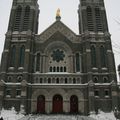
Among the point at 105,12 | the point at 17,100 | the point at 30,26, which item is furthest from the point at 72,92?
the point at 105,12

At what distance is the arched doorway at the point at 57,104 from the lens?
34094 millimetres

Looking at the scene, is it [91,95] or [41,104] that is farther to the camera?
[41,104]

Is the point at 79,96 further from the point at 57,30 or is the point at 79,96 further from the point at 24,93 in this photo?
the point at 57,30

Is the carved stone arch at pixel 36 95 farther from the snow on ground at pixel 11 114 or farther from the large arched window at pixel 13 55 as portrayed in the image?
the large arched window at pixel 13 55

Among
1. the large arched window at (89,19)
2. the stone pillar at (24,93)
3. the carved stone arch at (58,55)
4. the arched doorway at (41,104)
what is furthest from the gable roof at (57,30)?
the arched doorway at (41,104)

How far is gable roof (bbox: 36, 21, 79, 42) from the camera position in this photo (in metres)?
39.8

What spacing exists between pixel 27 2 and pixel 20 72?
17042 mm

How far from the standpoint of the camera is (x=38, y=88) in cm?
3488

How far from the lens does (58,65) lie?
37.5 m

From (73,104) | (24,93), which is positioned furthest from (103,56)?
(24,93)

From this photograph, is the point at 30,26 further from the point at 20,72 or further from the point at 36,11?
the point at 20,72

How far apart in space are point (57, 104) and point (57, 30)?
15.3 metres

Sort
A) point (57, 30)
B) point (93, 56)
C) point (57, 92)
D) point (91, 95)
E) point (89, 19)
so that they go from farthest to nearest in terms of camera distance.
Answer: point (89, 19) < point (57, 30) < point (93, 56) < point (57, 92) < point (91, 95)

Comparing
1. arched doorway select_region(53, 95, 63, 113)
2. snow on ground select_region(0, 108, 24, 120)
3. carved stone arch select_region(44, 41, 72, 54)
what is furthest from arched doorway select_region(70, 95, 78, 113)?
carved stone arch select_region(44, 41, 72, 54)
